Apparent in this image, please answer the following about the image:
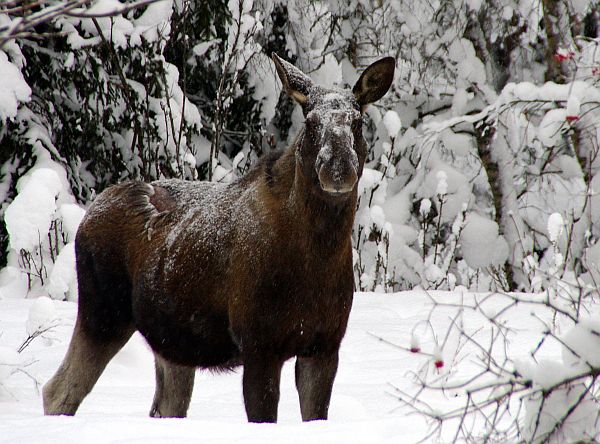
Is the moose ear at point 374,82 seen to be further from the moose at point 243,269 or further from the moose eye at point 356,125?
the moose eye at point 356,125

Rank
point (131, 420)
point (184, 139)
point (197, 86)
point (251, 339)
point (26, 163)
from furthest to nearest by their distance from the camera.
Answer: point (197, 86) → point (184, 139) → point (26, 163) → point (251, 339) → point (131, 420)

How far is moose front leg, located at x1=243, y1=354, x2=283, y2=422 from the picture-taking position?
4121 millimetres

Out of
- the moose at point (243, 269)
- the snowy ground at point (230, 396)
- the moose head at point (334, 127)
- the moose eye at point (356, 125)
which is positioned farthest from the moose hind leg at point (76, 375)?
the moose eye at point (356, 125)

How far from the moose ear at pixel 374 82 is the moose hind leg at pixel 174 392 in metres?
1.86

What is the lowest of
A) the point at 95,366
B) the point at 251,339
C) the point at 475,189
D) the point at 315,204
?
the point at 475,189

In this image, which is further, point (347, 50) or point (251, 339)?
point (347, 50)

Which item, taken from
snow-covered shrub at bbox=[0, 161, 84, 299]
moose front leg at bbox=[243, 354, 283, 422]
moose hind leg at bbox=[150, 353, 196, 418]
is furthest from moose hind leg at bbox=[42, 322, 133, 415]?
snow-covered shrub at bbox=[0, 161, 84, 299]

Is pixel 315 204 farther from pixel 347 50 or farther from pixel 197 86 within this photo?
pixel 347 50

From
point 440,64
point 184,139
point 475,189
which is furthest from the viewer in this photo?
point 475,189

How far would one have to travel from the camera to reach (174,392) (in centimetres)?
523

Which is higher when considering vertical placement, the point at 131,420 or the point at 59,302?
the point at 131,420

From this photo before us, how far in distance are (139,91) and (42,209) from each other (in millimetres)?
2467

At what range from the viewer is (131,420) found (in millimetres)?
3281

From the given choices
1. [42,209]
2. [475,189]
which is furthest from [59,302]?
[475,189]
